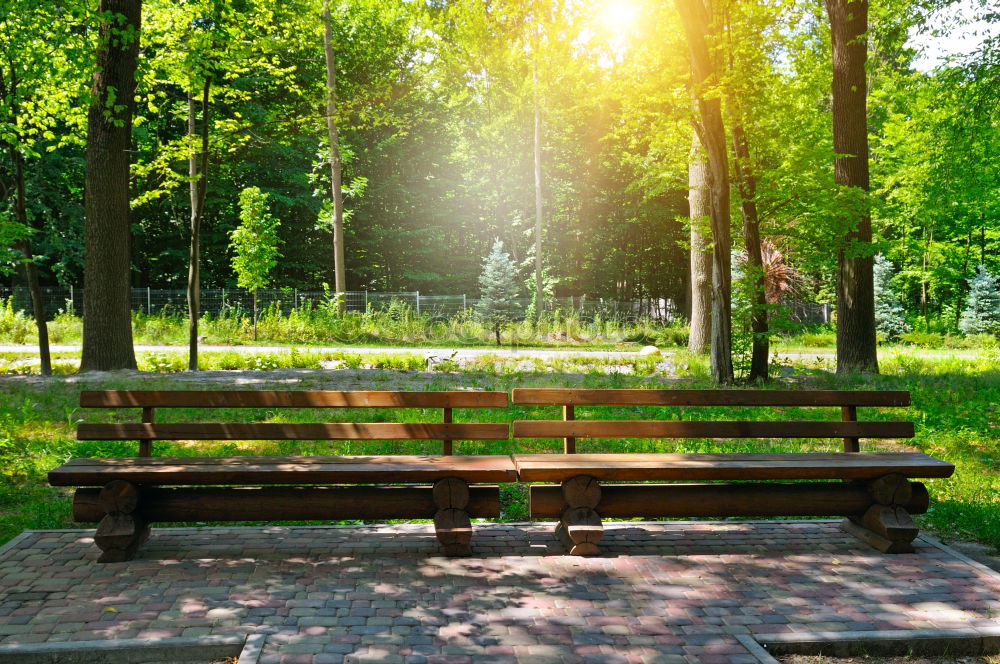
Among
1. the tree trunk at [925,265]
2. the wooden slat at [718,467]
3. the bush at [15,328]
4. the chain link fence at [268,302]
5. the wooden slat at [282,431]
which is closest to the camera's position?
the wooden slat at [718,467]

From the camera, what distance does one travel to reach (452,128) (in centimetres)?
4200

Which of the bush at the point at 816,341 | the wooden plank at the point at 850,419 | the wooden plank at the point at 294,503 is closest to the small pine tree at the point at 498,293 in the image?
the bush at the point at 816,341

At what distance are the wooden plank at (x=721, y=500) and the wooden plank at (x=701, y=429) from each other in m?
0.40

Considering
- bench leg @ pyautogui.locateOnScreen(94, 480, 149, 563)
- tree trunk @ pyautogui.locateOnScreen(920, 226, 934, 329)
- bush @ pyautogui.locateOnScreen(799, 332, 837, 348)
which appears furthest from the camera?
tree trunk @ pyautogui.locateOnScreen(920, 226, 934, 329)

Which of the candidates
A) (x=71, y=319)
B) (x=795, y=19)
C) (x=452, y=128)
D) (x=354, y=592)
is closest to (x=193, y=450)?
(x=354, y=592)

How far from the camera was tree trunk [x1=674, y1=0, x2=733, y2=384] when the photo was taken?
428 inches

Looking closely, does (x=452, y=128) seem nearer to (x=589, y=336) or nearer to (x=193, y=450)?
(x=589, y=336)

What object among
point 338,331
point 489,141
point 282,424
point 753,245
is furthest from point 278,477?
point 489,141

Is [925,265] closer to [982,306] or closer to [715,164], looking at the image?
[982,306]

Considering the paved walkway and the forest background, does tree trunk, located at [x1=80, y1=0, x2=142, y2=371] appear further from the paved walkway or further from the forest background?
the paved walkway

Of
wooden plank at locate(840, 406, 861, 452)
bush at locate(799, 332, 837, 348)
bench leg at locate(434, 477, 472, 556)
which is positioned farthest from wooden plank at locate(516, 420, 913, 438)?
bush at locate(799, 332, 837, 348)

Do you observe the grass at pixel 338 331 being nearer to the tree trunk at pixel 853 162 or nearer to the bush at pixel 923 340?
the bush at pixel 923 340

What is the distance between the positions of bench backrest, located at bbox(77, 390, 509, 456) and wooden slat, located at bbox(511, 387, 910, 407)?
13.2 inches

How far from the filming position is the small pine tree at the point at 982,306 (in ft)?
92.5
